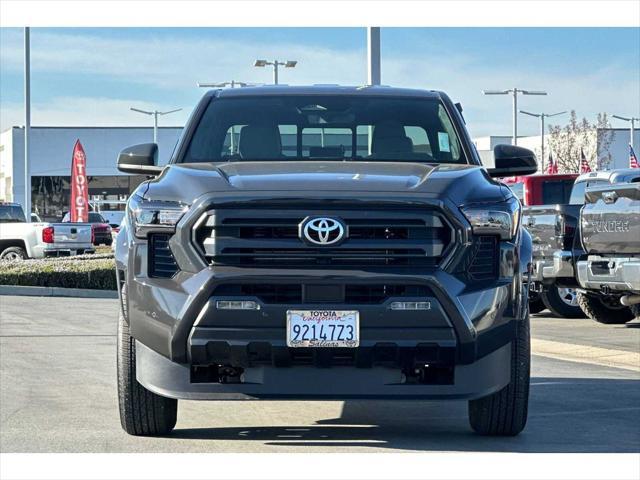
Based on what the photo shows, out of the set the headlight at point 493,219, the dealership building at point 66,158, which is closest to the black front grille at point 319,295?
the headlight at point 493,219

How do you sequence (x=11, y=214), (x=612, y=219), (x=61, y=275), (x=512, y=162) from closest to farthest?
1. (x=512, y=162)
2. (x=612, y=219)
3. (x=61, y=275)
4. (x=11, y=214)

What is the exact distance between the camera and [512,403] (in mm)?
6820

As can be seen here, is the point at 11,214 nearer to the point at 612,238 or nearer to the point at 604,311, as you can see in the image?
the point at 604,311

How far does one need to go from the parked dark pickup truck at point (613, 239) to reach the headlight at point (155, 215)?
7823mm

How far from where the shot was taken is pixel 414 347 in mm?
6133

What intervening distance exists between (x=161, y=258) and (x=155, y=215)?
0.72ft

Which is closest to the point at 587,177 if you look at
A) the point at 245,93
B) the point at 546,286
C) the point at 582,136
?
the point at 546,286

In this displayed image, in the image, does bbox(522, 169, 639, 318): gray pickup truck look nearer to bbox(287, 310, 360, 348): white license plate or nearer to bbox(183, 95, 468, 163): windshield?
bbox(183, 95, 468, 163): windshield

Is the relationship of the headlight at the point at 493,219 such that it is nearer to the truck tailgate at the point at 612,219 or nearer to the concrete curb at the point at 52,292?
the truck tailgate at the point at 612,219

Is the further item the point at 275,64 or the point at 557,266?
the point at 275,64

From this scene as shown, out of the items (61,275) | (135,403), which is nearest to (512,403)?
(135,403)

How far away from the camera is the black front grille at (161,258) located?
6.30 metres

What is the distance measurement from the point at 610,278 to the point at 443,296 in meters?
7.87

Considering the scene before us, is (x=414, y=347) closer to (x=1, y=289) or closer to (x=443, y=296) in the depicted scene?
(x=443, y=296)
